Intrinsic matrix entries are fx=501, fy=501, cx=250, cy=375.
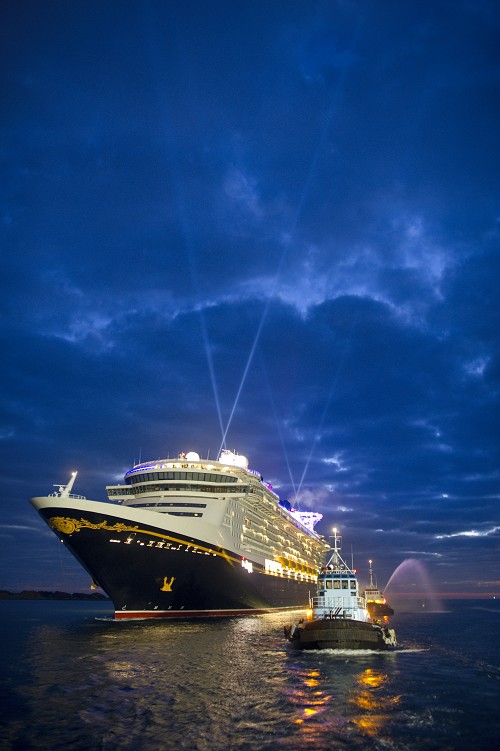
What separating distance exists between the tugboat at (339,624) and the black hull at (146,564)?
46.0 ft

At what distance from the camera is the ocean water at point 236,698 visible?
17.8 m

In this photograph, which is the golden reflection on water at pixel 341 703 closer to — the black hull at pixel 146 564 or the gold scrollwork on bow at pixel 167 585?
the black hull at pixel 146 564

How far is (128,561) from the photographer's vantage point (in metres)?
49.8

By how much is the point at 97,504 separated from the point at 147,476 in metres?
15.8

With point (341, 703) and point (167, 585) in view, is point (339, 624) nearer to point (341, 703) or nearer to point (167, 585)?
point (341, 703)

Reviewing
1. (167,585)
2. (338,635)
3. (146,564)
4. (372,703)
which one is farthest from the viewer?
(167,585)

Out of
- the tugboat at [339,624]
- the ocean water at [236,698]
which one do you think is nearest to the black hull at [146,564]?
the ocean water at [236,698]

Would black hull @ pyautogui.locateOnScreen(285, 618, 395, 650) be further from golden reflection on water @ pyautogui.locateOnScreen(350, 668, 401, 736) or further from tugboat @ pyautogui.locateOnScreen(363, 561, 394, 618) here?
tugboat @ pyautogui.locateOnScreen(363, 561, 394, 618)

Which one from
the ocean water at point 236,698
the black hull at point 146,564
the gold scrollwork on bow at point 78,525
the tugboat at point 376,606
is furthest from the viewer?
the tugboat at point 376,606

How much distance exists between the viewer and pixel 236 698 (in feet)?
76.5

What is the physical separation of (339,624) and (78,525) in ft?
84.7

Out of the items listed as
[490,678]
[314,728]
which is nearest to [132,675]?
[314,728]

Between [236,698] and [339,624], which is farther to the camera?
[339,624]

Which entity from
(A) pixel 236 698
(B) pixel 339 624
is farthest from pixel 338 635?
(A) pixel 236 698
